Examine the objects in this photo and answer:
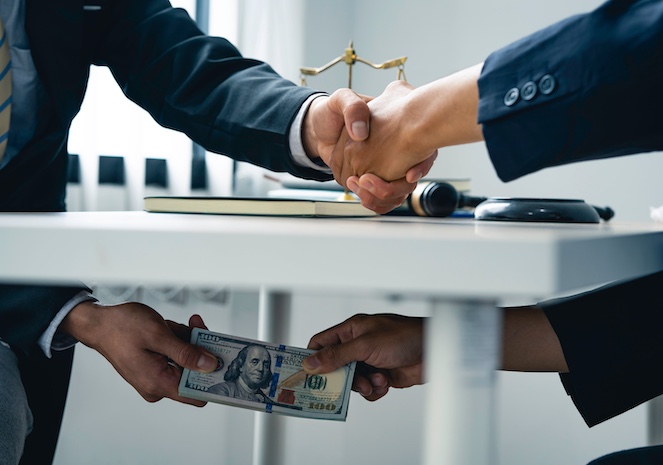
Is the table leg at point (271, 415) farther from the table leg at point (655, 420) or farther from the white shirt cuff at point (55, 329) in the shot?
the table leg at point (655, 420)

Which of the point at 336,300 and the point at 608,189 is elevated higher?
the point at 608,189

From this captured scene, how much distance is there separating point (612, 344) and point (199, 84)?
0.70 m

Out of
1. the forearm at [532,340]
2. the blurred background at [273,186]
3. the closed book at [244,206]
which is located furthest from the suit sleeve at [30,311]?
the blurred background at [273,186]

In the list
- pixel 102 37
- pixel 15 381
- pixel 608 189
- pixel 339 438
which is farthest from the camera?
pixel 339 438

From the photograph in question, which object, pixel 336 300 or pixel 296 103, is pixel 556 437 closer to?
pixel 336 300

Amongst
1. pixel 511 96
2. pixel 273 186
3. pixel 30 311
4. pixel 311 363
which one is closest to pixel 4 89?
pixel 30 311

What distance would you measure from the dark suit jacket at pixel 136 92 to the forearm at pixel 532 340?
40 centimetres

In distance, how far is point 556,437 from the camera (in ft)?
7.09

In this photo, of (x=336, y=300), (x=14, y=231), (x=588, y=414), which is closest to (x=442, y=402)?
(x=14, y=231)

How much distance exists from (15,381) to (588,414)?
0.64 meters

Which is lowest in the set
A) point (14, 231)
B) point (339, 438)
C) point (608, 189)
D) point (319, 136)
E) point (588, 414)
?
point (339, 438)

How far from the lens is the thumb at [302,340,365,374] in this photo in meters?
0.79

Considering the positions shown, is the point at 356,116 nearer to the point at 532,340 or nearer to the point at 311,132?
the point at 311,132

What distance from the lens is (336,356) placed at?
0.80m
